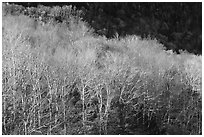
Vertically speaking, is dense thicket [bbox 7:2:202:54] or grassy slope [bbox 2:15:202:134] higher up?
dense thicket [bbox 7:2:202:54]

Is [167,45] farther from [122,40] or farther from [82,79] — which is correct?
[82,79]

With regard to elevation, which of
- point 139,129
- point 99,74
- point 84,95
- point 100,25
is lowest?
point 139,129

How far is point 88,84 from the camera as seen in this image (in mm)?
20031

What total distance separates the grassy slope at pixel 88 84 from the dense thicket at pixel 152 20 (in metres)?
3.28

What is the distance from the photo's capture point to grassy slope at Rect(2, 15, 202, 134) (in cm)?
1770

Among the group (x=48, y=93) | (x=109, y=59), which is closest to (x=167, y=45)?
(x=109, y=59)

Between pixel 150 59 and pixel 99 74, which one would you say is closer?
pixel 99 74

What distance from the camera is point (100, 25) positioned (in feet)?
102

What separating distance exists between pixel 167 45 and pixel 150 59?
804cm

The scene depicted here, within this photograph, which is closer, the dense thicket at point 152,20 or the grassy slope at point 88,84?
the grassy slope at point 88,84

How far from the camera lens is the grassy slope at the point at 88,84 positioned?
17.7 meters

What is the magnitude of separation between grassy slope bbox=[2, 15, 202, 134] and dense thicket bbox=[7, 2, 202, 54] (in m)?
3.28

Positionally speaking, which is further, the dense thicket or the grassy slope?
the dense thicket

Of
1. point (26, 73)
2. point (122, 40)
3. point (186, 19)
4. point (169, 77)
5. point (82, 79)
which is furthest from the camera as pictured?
point (186, 19)
